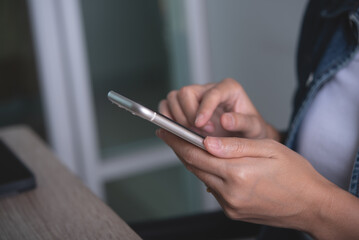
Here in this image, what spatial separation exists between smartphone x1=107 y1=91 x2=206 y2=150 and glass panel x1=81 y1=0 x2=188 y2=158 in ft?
4.19

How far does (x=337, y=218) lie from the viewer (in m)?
A: 0.48

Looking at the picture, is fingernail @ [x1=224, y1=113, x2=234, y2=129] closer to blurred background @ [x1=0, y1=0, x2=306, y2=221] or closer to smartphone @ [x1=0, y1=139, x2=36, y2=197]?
smartphone @ [x1=0, y1=139, x2=36, y2=197]

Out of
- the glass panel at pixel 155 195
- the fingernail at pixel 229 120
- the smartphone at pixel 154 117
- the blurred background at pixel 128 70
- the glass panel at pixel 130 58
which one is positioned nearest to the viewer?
the smartphone at pixel 154 117

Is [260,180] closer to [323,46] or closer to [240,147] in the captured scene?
[240,147]

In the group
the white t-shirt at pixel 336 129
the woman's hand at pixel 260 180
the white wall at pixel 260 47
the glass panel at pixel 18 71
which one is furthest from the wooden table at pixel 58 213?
the glass panel at pixel 18 71

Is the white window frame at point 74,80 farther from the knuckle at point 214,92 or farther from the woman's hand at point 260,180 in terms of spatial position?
the woman's hand at point 260,180

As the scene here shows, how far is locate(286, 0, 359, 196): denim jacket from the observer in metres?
0.70

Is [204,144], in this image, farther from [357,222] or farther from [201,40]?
[201,40]

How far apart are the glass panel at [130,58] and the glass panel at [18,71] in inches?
10.4

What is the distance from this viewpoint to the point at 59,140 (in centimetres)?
161

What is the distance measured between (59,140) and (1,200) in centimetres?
109

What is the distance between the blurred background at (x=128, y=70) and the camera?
152cm

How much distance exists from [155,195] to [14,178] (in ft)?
4.62

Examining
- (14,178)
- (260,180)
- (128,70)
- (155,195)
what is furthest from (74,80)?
(260,180)
